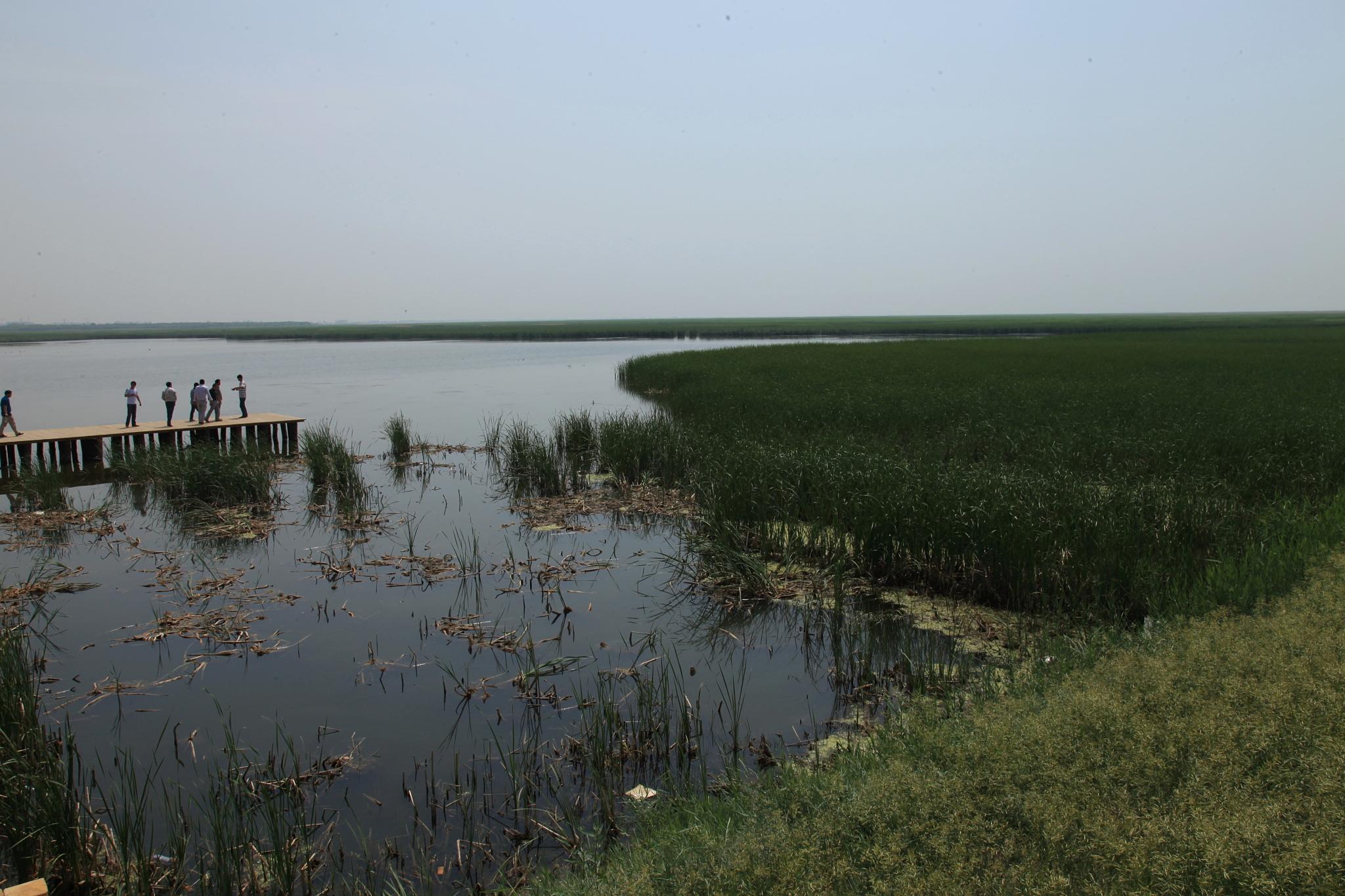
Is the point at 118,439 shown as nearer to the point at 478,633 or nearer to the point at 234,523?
the point at 234,523

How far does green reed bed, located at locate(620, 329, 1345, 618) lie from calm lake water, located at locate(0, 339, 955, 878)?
1.47 metres

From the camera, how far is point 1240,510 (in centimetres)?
990

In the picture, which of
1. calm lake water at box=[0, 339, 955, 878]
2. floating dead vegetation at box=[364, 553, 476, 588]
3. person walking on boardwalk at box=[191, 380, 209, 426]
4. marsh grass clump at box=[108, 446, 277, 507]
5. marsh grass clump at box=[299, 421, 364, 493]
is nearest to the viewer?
calm lake water at box=[0, 339, 955, 878]

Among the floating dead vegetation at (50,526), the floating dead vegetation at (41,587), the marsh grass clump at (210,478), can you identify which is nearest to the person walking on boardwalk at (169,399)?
the marsh grass clump at (210,478)

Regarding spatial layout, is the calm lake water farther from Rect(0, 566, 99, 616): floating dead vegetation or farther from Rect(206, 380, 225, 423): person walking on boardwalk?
Rect(206, 380, 225, 423): person walking on boardwalk

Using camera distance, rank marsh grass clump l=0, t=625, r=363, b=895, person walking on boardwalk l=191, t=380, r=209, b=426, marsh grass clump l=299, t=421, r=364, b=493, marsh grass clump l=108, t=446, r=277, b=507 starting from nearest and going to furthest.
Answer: marsh grass clump l=0, t=625, r=363, b=895 < marsh grass clump l=108, t=446, r=277, b=507 < marsh grass clump l=299, t=421, r=364, b=493 < person walking on boardwalk l=191, t=380, r=209, b=426

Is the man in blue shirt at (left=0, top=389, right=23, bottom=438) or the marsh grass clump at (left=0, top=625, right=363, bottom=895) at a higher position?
the man in blue shirt at (left=0, top=389, right=23, bottom=438)

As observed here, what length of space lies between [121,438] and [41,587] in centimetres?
1219

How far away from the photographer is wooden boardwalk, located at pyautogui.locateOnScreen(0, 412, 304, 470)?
19.1 meters

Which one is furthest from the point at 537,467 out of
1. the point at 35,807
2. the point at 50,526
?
the point at 35,807

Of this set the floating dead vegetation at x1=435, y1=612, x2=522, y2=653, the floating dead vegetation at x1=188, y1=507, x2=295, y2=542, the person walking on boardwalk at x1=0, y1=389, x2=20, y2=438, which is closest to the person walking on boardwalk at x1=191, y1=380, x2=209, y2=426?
the person walking on boardwalk at x1=0, y1=389, x2=20, y2=438

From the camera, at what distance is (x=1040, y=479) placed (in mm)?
11242

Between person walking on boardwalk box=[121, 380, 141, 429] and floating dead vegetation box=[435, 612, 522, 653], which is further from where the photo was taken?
person walking on boardwalk box=[121, 380, 141, 429]

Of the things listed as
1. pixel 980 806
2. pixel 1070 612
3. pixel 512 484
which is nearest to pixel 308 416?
pixel 512 484
